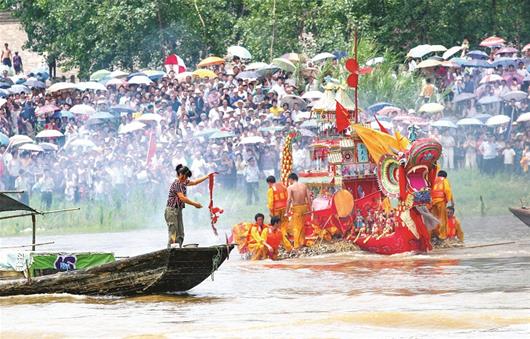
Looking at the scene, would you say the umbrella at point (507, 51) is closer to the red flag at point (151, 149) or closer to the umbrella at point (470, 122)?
the umbrella at point (470, 122)

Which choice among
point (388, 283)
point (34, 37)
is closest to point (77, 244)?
point (388, 283)

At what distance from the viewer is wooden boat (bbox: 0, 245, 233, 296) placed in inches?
887

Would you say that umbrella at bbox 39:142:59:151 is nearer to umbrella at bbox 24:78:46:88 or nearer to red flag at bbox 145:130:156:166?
red flag at bbox 145:130:156:166

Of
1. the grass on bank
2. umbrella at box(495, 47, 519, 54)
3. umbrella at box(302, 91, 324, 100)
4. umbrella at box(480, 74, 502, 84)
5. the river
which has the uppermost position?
umbrella at box(495, 47, 519, 54)

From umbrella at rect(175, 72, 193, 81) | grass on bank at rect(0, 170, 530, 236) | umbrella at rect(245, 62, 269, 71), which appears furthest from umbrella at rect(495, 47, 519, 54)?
umbrella at rect(175, 72, 193, 81)

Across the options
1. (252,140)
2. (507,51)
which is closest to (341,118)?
(252,140)

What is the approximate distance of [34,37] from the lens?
49688mm

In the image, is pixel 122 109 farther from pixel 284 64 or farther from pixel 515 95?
pixel 515 95

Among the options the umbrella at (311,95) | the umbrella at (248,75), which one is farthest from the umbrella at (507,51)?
the umbrella at (248,75)

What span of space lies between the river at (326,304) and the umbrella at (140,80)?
11.0 metres

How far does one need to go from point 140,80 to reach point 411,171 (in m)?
13.5

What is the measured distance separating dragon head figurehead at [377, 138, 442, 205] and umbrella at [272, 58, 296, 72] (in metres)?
12.3

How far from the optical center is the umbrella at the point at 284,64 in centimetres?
3956

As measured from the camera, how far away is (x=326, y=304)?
22.0 metres
